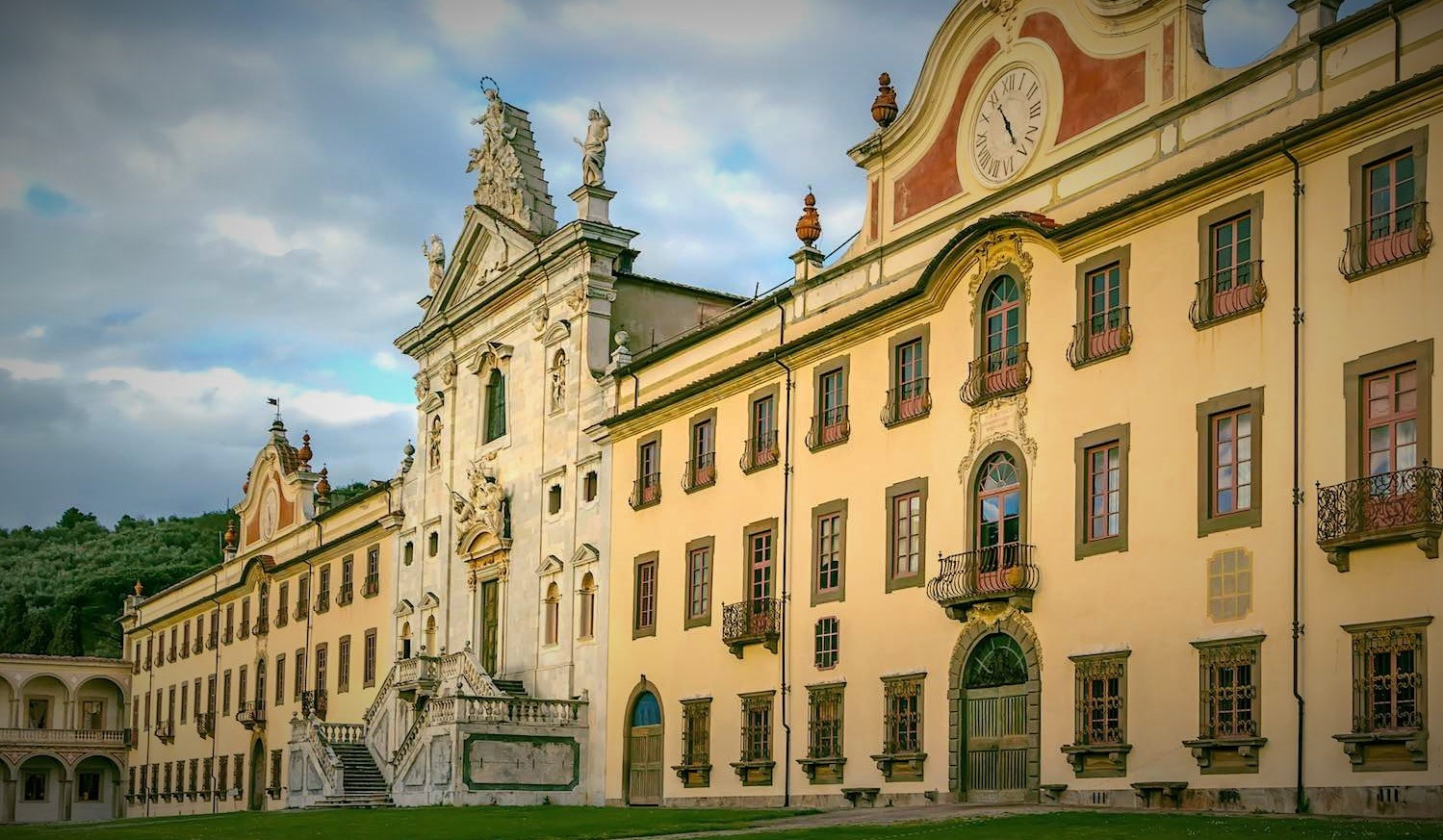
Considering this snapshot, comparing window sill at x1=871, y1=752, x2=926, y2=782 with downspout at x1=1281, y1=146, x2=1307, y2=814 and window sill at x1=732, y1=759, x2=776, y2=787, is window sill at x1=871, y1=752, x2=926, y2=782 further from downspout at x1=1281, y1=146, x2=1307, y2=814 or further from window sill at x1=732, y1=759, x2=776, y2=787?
downspout at x1=1281, y1=146, x2=1307, y2=814

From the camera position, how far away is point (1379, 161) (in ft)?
81.9

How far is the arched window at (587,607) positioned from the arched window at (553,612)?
1297 millimetres

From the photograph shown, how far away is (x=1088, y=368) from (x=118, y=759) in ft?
260

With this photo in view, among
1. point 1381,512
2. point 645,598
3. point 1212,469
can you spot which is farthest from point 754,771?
point 1381,512

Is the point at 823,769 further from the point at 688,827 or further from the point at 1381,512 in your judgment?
the point at 1381,512

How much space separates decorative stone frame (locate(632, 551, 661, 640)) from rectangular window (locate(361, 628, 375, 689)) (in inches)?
772

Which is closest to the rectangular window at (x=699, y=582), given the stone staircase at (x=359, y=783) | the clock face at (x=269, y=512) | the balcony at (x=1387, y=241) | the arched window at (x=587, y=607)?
the arched window at (x=587, y=607)

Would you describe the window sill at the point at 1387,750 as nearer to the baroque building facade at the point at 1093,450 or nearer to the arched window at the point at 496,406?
the baroque building facade at the point at 1093,450

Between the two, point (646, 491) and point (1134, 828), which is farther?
point (646, 491)

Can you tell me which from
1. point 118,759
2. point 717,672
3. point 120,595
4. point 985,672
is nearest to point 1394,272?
point 985,672

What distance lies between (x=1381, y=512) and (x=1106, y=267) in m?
7.56

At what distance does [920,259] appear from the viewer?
114ft

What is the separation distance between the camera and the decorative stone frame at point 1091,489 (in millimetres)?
28906

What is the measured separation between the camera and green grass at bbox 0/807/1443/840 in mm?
22156
